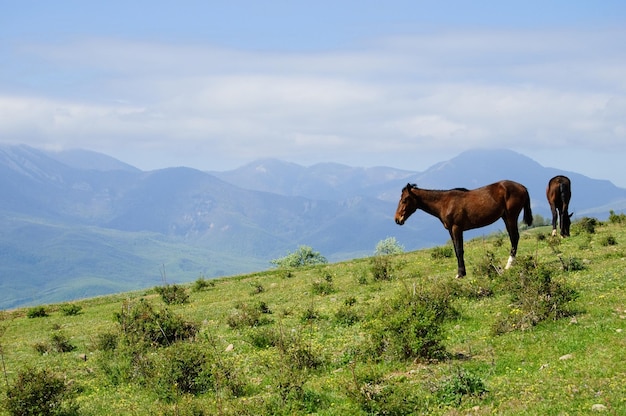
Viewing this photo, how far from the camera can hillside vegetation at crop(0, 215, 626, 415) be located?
45.3 ft

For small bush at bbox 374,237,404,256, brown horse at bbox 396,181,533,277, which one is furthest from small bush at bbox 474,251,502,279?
small bush at bbox 374,237,404,256

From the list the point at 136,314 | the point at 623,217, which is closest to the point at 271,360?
the point at 136,314

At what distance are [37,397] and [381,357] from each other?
9.14 m

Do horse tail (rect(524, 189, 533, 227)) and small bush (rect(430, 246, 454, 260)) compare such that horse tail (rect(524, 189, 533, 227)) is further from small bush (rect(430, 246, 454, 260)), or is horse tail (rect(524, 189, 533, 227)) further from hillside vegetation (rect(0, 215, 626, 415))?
small bush (rect(430, 246, 454, 260))

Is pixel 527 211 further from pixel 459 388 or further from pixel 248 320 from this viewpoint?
pixel 459 388

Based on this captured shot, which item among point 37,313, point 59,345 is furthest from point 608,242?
point 37,313

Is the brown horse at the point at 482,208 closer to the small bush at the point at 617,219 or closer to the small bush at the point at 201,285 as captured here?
the small bush at the point at 617,219

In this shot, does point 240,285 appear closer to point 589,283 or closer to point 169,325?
point 169,325

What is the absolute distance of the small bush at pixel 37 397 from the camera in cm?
1638

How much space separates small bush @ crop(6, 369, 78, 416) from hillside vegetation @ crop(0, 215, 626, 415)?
0.04m

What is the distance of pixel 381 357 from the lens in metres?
17.5

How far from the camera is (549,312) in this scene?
18188 mm

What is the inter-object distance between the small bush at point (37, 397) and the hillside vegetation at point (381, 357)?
36mm

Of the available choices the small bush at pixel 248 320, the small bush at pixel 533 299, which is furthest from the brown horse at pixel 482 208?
the small bush at pixel 248 320
